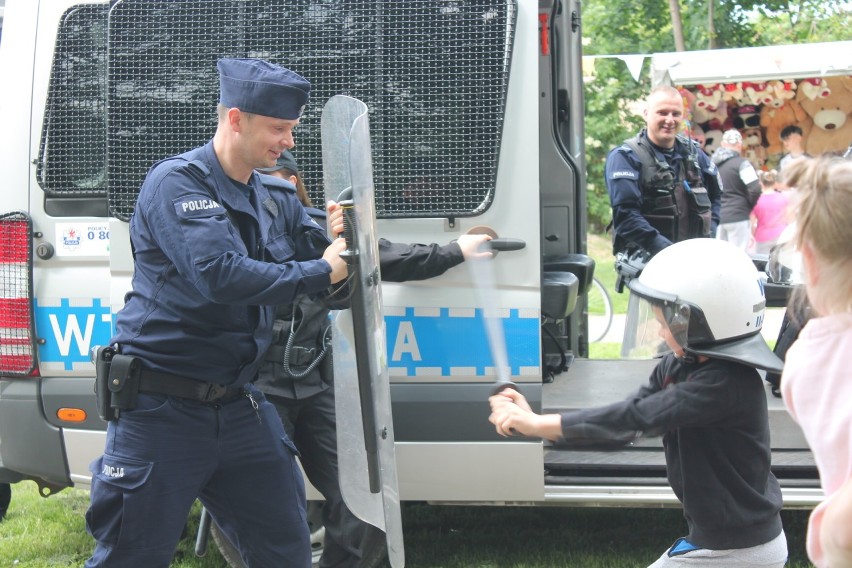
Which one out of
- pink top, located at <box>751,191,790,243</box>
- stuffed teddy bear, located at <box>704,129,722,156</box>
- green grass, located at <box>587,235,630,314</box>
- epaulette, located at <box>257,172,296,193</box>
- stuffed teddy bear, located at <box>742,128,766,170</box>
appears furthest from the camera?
stuffed teddy bear, located at <box>742,128,766,170</box>

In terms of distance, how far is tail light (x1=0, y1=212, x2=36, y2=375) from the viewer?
3.66 m

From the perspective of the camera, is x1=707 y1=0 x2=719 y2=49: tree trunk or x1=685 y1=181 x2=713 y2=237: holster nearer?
x1=685 y1=181 x2=713 y2=237: holster

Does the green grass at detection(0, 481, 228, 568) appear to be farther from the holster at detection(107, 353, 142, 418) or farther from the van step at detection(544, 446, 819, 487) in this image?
the holster at detection(107, 353, 142, 418)

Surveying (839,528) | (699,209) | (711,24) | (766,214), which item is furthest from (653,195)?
(711,24)

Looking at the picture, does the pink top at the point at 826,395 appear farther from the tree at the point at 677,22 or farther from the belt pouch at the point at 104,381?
the tree at the point at 677,22

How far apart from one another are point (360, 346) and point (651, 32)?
12.4m

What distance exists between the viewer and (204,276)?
2492 millimetres

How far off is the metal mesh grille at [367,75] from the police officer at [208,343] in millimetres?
722

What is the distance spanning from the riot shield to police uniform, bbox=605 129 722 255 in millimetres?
2580

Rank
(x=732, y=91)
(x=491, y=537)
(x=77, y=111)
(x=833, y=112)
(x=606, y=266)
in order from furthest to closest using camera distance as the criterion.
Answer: (x=606, y=266) < (x=833, y=112) < (x=732, y=91) < (x=491, y=537) < (x=77, y=111)

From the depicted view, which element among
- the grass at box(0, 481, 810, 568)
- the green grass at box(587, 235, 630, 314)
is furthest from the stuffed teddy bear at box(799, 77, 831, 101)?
the grass at box(0, 481, 810, 568)

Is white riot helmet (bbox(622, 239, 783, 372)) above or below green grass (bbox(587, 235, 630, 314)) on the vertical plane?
above

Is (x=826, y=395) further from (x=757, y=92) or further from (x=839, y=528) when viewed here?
(x=757, y=92)

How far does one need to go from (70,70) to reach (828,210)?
281cm
